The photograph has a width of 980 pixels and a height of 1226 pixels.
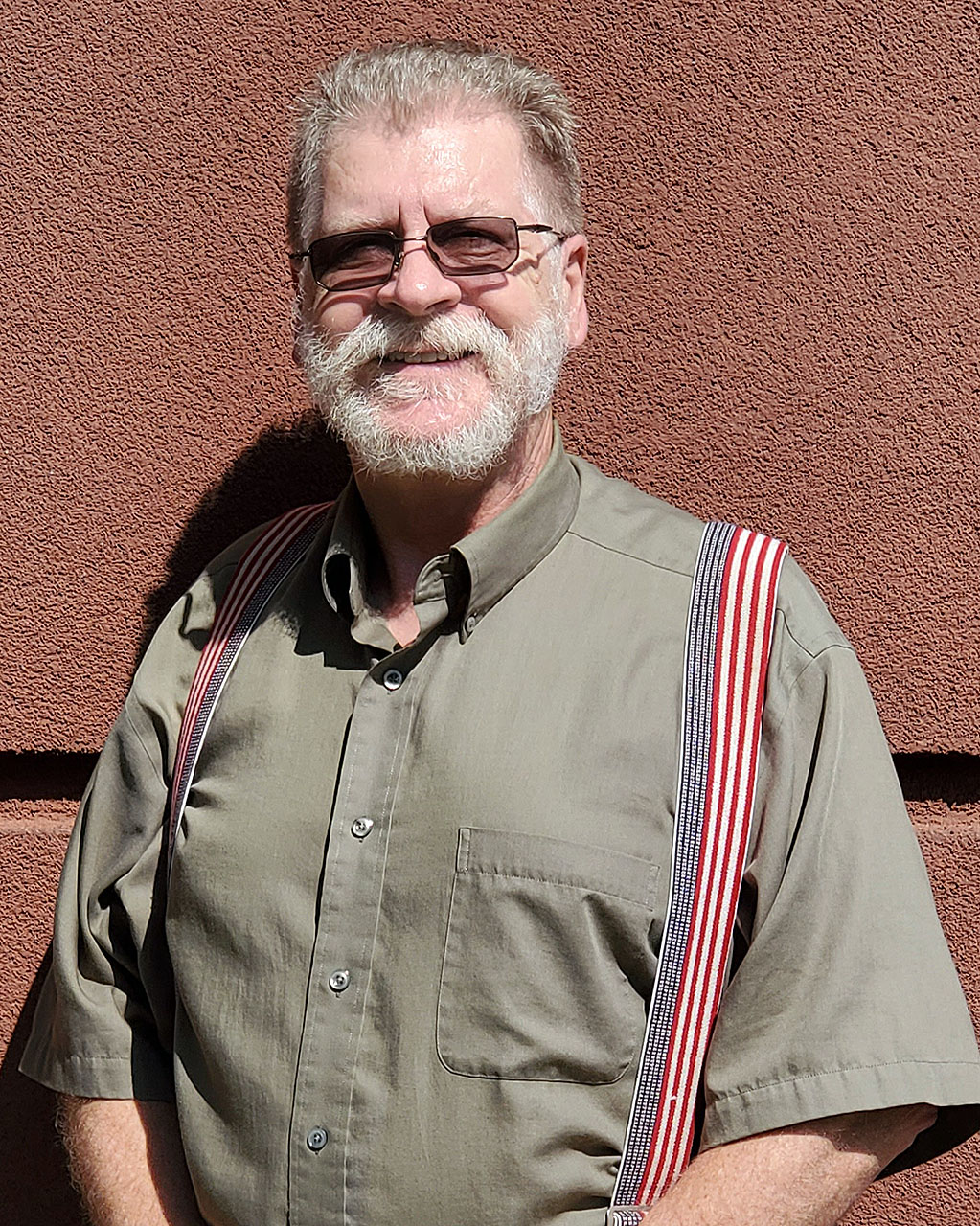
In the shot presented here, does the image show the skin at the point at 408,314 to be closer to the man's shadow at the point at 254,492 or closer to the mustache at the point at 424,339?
the mustache at the point at 424,339

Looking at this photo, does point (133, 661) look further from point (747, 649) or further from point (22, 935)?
point (747, 649)

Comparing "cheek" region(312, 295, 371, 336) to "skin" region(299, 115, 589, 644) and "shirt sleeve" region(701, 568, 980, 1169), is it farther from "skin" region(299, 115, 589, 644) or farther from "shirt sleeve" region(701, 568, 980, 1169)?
"shirt sleeve" region(701, 568, 980, 1169)

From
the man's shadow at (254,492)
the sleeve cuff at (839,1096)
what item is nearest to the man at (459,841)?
the sleeve cuff at (839,1096)

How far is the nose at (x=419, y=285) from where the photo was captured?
1614 millimetres

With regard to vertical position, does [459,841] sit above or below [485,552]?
below

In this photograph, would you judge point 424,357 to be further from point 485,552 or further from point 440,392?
point 485,552

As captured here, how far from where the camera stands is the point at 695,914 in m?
1.48

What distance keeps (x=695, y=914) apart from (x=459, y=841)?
26 centimetres

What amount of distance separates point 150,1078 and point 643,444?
1092 mm

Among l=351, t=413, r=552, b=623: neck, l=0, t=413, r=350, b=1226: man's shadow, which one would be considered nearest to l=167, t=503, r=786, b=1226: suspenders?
l=351, t=413, r=552, b=623: neck

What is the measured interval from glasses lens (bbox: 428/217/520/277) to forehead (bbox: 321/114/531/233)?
1cm

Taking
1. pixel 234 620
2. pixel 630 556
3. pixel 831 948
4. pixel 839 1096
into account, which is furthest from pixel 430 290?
pixel 839 1096

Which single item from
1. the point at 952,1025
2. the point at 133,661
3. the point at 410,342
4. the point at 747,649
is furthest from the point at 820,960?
the point at 133,661

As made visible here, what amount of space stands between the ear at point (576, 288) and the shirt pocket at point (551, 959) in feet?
2.27
